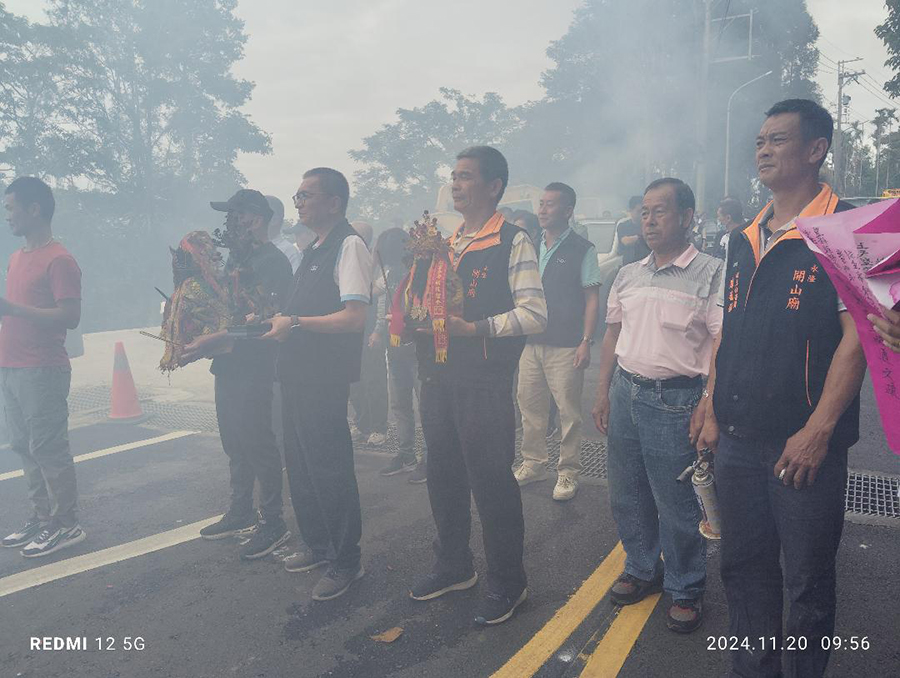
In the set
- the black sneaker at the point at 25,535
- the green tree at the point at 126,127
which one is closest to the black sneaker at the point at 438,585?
the black sneaker at the point at 25,535

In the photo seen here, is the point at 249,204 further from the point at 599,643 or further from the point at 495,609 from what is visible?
the point at 599,643

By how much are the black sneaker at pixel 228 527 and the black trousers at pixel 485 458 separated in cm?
180

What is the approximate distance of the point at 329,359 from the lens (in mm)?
3703

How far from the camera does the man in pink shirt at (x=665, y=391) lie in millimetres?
3129

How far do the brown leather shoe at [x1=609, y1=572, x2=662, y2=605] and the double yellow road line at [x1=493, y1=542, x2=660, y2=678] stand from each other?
0.03m

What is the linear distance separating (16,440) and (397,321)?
3.19 metres

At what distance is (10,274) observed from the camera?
4535 mm

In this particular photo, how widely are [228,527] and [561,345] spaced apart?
279 cm

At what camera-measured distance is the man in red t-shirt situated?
4402 millimetres

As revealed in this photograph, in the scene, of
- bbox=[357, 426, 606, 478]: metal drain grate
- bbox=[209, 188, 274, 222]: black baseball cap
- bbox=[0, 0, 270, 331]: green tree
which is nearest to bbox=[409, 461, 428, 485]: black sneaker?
bbox=[357, 426, 606, 478]: metal drain grate

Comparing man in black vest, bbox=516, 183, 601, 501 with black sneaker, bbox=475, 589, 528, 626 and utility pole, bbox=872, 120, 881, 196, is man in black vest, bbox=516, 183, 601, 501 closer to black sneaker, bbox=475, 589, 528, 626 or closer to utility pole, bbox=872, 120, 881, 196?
black sneaker, bbox=475, 589, 528, 626

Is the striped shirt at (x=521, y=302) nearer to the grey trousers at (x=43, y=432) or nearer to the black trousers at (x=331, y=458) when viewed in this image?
the black trousers at (x=331, y=458)

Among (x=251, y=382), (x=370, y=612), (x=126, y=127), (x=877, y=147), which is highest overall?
(x=877, y=147)

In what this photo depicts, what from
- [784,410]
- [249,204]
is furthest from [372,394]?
[784,410]
